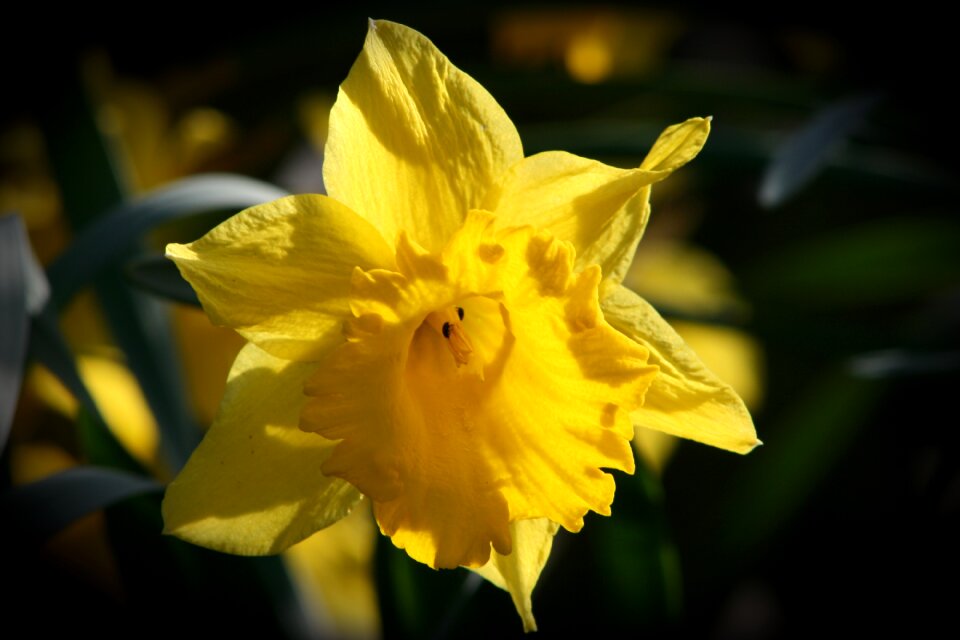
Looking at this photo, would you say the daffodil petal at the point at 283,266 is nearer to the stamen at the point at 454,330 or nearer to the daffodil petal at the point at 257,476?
the daffodil petal at the point at 257,476

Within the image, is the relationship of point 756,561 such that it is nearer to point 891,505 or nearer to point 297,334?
point 891,505

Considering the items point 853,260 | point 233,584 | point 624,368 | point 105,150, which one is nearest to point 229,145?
point 105,150

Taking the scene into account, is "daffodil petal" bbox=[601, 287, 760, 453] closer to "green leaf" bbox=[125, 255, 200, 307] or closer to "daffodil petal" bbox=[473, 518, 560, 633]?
"daffodil petal" bbox=[473, 518, 560, 633]

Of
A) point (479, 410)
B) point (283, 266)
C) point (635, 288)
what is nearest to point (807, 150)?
point (635, 288)

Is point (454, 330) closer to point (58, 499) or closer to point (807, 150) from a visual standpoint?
point (58, 499)

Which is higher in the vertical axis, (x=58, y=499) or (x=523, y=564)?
(x=58, y=499)

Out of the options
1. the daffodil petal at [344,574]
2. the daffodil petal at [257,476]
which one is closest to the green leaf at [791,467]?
the daffodil petal at [344,574]

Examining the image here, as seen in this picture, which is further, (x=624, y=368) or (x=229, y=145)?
(x=229, y=145)
